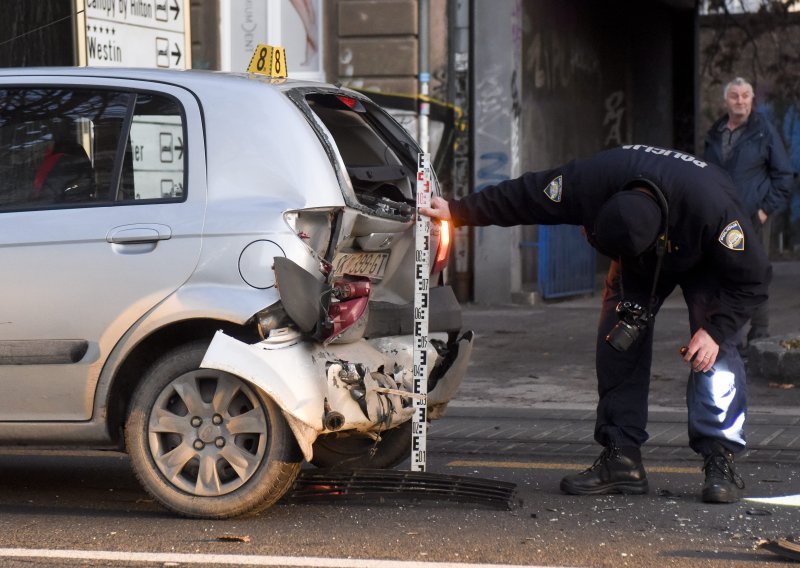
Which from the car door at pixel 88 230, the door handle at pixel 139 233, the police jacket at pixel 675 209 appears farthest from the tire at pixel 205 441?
the police jacket at pixel 675 209

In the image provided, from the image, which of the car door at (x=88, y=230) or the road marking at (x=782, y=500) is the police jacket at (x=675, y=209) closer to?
the road marking at (x=782, y=500)

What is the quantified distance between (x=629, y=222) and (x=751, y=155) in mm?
4475

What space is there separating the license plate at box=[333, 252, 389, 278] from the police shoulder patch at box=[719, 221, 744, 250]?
1336mm

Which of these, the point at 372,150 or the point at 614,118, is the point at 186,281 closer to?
the point at 372,150

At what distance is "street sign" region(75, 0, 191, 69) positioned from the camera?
977 centimetres

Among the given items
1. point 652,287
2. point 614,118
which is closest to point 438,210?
point 652,287

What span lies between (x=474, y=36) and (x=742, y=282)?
32.5 ft

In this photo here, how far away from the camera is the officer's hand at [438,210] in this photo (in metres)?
5.71

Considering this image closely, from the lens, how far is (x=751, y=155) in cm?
948

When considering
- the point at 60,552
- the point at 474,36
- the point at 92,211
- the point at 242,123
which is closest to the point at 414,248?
the point at 242,123

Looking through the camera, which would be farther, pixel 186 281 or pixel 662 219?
pixel 662 219

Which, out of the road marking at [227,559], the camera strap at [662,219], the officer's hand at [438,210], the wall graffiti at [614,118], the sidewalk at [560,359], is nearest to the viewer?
the road marking at [227,559]

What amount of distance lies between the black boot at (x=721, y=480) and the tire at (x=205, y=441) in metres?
1.64

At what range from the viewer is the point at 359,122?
5.89m
